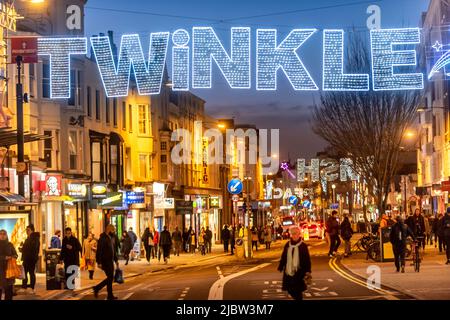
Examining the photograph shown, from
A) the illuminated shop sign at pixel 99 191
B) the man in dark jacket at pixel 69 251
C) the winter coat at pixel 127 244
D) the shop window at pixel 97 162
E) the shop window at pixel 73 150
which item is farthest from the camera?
the shop window at pixel 97 162

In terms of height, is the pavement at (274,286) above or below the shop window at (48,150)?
below

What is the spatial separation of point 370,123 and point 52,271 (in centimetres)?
2885

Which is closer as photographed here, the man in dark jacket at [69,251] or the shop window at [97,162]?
the man in dark jacket at [69,251]

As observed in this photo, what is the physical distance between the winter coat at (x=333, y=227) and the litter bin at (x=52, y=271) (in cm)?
1679

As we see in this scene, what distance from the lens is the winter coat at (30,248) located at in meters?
29.3

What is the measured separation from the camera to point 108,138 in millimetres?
55906

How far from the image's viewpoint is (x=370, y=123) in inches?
2131

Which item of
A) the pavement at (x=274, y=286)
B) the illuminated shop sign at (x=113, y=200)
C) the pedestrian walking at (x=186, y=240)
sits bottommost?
the pedestrian walking at (x=186, y=240)

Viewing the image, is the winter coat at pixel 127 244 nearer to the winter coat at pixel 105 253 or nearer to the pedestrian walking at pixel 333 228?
the pedestrian walking at pixel 333 228

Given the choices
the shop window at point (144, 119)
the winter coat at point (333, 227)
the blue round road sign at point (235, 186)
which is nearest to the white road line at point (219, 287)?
the winter coat at point (333, 227)

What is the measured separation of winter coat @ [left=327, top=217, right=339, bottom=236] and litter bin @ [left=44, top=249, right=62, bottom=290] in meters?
16.8

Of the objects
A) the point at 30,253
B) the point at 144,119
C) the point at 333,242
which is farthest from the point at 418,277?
the point at 144,119

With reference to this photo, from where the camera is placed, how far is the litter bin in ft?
95.3
